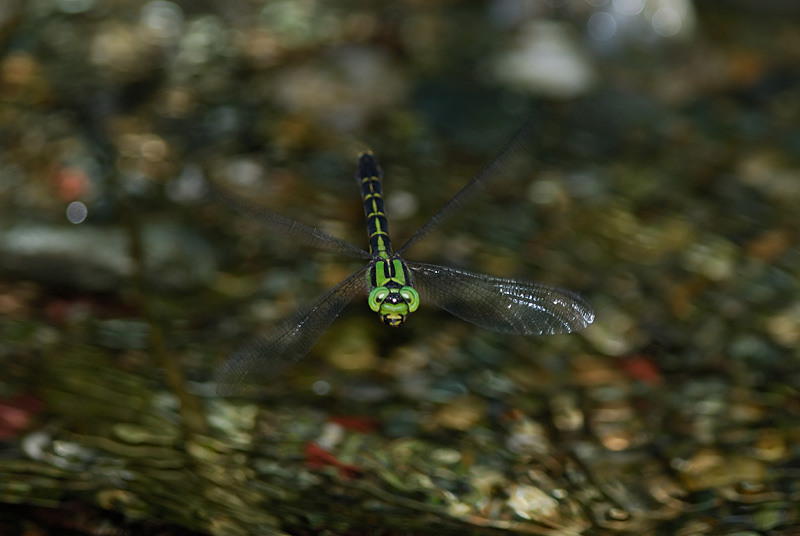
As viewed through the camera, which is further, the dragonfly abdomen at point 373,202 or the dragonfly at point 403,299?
the dragonfly abdomen at point 373,202

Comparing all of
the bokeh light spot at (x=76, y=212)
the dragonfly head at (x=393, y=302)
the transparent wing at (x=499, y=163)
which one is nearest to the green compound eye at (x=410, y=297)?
the dragonfly head at (x=393, y=302)

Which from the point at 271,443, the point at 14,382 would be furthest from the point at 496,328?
the point at 14,382

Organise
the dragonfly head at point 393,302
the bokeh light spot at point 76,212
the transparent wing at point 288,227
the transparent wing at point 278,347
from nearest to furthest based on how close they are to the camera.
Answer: the transparent wing at point 278,347 → the dragonfly head at point 393,302 → the transparent wing at point 288,227 → the bokeh light spot at point 76,212

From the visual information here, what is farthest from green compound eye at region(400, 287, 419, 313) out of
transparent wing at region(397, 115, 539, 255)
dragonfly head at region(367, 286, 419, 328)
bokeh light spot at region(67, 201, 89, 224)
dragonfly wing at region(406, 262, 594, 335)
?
bokeh light spot at region(67, 201, 89, 224)

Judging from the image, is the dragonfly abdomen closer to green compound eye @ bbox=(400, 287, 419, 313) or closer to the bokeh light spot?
green compound eye @ bbox=(400, 287, 419, 313)

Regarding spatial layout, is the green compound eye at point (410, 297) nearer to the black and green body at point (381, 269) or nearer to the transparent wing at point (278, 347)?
the black and green body at point (381, 269)

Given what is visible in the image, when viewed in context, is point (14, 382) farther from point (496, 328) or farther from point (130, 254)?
point (496, 328)

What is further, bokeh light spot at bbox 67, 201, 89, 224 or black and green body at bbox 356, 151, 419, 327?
bokeh light spot at bbox 67, 201, 89, 224

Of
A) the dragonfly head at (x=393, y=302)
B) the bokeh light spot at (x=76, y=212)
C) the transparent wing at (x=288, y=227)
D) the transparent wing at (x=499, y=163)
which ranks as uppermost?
the bokeh light spot at (x=76, y=212)

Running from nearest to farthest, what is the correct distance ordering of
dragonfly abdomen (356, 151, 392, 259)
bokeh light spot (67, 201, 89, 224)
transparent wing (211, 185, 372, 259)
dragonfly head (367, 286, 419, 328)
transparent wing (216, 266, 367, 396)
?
1. transparent wing (216, 266, 367, 396)
2. dragonfly head (367, 286, 419, 328)
3. transparent wing (211, 185, 372, 259)
4. dragonfly abdomen (356, 151, 392, 259)
5. bokeh light spot (67, 201, 89, 224)
